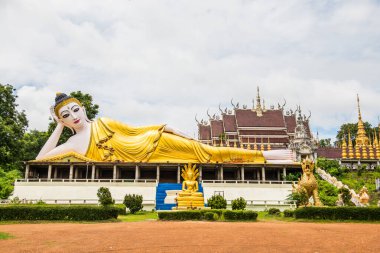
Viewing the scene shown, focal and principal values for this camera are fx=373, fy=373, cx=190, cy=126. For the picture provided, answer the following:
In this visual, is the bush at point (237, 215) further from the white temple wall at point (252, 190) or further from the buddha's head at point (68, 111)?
the buddha's head at point (68, 111)

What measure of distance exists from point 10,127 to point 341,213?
19.0 metres

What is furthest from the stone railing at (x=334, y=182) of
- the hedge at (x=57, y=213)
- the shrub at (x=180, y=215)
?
the hedge at (x=57, y=213)

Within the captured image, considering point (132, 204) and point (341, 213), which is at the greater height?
point (132, 204)

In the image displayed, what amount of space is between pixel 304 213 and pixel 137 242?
11.0 m

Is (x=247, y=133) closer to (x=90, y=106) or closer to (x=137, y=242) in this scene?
(x=90, y=106)

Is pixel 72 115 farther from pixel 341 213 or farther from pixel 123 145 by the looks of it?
pixel 341 213

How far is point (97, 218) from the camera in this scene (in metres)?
18.4

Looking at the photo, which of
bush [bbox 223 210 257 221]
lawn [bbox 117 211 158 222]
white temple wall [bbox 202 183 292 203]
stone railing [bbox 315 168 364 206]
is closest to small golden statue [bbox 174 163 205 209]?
lawn [bbox 117 211 158 222]

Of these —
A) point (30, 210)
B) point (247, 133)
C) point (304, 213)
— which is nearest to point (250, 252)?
point (304, 213)

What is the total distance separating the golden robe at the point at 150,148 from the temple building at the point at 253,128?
12.6 m

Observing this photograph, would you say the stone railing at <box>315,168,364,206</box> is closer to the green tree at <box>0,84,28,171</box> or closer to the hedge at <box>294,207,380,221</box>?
the hedge at <box>294,207,380,221</box>

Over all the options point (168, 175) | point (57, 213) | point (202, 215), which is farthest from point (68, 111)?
point (202, 215)

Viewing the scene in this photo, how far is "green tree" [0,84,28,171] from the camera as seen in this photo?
869 inches

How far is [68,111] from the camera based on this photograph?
3644 cm
